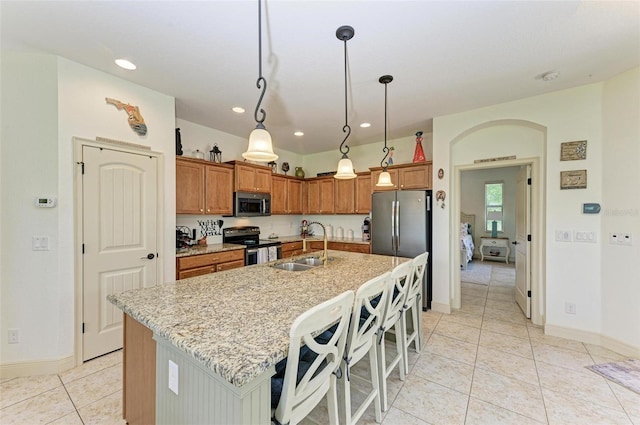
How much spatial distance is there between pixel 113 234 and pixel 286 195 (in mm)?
3095

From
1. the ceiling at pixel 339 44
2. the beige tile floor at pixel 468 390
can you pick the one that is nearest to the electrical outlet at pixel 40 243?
the beige tile floor at pixel 468 390

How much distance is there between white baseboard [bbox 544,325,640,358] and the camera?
2566 millimetres

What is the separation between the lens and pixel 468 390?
2119mm

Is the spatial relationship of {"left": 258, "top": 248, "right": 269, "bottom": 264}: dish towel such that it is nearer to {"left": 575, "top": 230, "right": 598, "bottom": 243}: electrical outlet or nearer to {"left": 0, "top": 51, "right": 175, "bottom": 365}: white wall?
{"left": 0, "top": 51, "right": 175, "bottom": 365}: white wall

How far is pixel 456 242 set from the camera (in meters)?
3.91

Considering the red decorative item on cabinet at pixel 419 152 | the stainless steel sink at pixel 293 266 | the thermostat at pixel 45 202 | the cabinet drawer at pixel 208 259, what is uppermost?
the red decorative item on cabinet at pixel 419 152

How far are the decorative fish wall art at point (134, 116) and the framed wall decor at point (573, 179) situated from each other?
4716mm

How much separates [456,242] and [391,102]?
2235 millimetres

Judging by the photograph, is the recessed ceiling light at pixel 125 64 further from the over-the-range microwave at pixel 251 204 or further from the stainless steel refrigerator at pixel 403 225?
the stainless steel refrigerator at pixel 403 225

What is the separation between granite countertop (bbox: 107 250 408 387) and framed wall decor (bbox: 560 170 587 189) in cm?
238

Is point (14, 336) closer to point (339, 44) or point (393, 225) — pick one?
point (339, 44)

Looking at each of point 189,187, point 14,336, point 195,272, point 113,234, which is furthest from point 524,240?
point 14,336

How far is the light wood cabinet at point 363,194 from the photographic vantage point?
4.86 metres

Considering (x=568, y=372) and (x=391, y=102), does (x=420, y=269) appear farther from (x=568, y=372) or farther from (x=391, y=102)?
(x=391, y=102)
